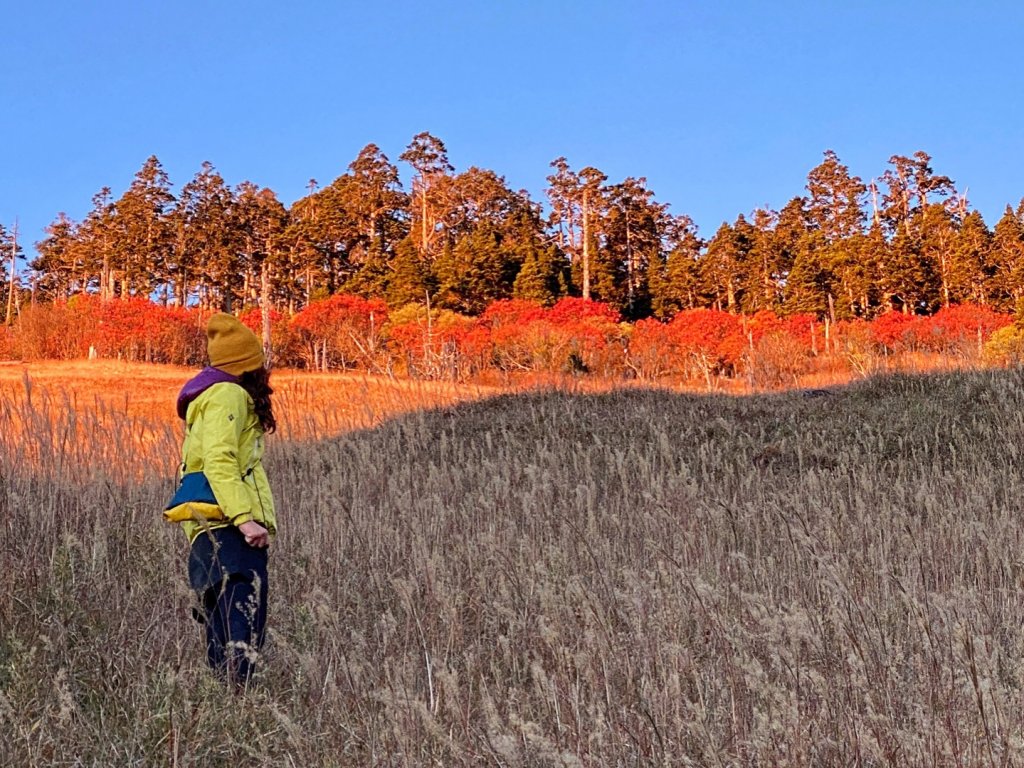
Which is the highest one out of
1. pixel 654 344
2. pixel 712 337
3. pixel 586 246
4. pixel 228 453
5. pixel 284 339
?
pixel 586 246

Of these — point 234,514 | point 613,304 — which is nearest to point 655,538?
point 234,514

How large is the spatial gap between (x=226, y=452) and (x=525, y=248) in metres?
49.7

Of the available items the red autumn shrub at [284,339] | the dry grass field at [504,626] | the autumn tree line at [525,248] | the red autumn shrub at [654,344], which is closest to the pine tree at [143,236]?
the autumn tree line at [525,248]

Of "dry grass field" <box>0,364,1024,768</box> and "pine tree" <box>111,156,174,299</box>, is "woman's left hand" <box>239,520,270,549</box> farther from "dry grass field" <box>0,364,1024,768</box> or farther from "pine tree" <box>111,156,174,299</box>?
"pine tree" <box>111,156,174,299</box>

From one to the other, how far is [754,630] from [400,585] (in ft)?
4.35

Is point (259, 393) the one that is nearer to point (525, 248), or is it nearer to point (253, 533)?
point (253, 533)

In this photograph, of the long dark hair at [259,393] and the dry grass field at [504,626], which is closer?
the dry grass field at [504,626]

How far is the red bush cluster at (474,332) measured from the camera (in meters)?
37.8

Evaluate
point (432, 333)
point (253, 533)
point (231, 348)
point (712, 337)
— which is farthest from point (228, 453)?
point (712, 337)

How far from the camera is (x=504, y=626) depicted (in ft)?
11.2

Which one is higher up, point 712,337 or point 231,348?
point 712,337

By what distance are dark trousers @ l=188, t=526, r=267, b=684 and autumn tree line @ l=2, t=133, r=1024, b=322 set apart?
43.1m

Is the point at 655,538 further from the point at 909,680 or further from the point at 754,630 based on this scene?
the point at 909,680

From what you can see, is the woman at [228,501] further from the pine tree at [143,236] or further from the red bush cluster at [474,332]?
the pine tree at [143,236]
